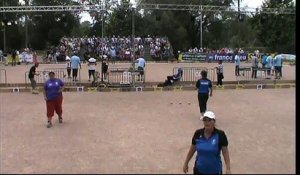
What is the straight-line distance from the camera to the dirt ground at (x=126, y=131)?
8289mm

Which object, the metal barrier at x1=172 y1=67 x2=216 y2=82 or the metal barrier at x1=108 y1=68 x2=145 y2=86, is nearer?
the metal barrier at x1=108 y1=68 x2=145 y2=86

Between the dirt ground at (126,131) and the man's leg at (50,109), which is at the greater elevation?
the man's leg at (50,109)

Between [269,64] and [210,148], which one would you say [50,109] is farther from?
[269,64]

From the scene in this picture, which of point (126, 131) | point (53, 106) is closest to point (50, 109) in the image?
point (53, 106)

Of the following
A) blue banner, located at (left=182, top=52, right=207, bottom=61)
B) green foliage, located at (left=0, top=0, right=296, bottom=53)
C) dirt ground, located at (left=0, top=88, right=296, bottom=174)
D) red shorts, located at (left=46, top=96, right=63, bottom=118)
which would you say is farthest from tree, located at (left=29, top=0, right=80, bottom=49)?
red shorts, located at (left=46, top=96, right=63, bottom=118)

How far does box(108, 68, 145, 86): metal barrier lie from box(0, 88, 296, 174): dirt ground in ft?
10.7

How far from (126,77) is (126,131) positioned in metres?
12.1

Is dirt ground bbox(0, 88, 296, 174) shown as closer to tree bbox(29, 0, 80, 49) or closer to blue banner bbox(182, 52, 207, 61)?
blue banner bbox(182, 52, 207, 61)

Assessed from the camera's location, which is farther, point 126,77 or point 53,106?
point 126,77

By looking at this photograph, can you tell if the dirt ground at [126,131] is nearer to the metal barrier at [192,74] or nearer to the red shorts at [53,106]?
the red shorts at [53,106]

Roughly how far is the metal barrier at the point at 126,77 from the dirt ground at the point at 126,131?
3.25 m

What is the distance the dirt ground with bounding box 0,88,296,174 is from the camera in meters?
8.29

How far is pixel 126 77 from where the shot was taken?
24250 mm

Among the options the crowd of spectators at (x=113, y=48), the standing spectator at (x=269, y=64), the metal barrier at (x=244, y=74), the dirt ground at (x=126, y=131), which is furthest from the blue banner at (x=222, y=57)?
the dirt ground at (x=126, y=131)
